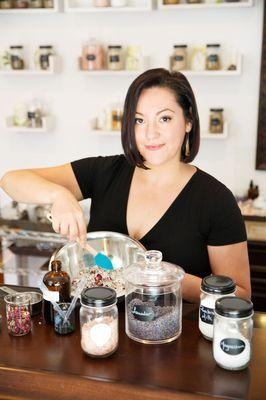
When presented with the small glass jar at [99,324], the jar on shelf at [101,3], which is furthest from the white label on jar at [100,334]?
the jar on shelf at [101,3]

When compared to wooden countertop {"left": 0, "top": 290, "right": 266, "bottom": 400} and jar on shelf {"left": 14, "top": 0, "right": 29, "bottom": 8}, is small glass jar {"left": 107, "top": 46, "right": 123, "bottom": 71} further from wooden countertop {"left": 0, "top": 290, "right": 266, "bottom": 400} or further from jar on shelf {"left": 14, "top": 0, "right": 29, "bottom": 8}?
wooden countertop {"left": 0, "top": 290, "right": 266, "bottom": 400}

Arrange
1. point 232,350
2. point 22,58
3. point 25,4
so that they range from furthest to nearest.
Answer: point 22,58 < point 25,4 < point 232,350

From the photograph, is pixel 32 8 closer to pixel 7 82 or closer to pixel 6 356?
pixel 7 82

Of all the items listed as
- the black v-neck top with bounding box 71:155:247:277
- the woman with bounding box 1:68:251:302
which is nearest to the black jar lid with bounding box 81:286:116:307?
the woman with bounding box 1:68:251:302

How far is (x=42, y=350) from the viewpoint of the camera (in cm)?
113

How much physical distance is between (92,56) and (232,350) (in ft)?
7.89

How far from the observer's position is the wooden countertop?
3.30 feet

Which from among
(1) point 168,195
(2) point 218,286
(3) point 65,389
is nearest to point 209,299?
(2) point 218,286

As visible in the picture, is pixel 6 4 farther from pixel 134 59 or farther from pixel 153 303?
pixel 153 303

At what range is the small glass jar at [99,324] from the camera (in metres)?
1.10

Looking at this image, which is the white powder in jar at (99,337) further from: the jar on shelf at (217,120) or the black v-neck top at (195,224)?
the jar on shelf at (217,120)

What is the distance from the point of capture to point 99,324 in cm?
111

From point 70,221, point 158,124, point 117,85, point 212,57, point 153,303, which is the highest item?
point 212,57

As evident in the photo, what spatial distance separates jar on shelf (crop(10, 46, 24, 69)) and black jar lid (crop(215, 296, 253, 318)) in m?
2.60
